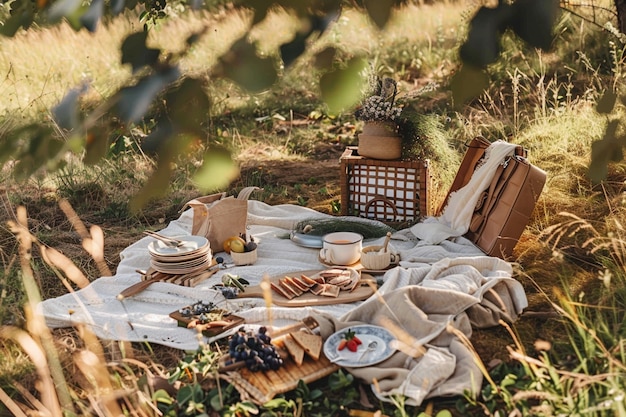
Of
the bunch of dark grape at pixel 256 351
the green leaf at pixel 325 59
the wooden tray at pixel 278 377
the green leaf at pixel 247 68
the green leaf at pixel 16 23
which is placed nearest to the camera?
the green leaf at pixel 247 68

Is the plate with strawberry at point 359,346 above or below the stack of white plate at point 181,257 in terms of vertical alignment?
below

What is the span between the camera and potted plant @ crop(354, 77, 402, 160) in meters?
5.11

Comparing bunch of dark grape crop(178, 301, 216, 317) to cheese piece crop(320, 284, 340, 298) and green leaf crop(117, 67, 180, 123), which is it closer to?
cheese piece crop(320, 284, 340, 298)

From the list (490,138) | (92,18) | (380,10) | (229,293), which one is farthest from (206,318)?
(490,138)

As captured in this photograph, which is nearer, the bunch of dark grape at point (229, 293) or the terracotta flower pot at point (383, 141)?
the bunch of dark grape at point (229, 293)

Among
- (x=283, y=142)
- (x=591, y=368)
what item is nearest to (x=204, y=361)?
(x=591, y=368)

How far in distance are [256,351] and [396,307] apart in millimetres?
815

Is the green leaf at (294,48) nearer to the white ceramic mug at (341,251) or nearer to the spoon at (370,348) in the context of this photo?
the spoon at (370,348)

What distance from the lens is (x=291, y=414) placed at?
2.91 m

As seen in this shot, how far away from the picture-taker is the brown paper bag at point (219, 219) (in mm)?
4641

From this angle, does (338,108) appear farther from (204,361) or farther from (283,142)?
(283,142)

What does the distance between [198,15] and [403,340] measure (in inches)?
109

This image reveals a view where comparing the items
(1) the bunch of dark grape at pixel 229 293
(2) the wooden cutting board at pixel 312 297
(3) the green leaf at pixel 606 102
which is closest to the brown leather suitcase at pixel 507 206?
(2) the wooden cutting board at pixel 312 297

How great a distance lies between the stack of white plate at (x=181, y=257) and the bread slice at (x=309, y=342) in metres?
1.19
